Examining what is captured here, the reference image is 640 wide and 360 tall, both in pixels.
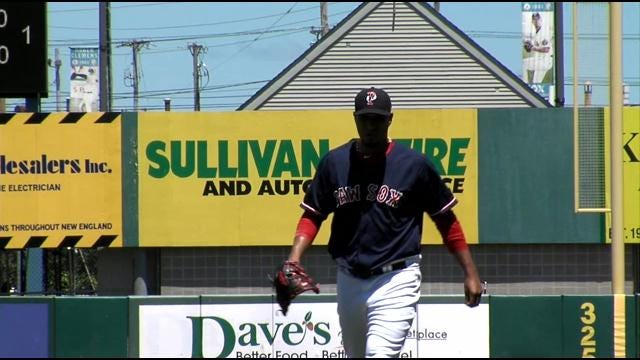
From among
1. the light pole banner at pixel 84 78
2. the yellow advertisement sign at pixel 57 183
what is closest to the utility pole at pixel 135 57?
the light pole banner at pixel 84 78

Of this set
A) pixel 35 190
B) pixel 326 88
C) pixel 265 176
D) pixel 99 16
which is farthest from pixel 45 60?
pixel 99 16

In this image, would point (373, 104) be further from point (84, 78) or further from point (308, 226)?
point (84, 78)

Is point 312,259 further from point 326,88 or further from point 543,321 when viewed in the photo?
point 326,88

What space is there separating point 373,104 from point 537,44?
3084cm

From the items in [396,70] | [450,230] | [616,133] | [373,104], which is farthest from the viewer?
[396,70]

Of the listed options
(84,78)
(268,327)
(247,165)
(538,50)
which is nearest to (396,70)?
(247,165)

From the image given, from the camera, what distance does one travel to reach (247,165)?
670 inches

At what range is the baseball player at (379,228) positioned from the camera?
6.00 m

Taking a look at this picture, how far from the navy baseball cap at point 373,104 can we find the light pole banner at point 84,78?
101ft

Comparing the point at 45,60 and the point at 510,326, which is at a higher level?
the point at 45,60

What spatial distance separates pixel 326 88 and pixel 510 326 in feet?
39.4

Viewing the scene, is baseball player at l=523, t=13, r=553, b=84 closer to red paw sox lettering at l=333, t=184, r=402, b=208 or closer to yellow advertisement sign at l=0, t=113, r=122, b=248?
yellow advertisement sign at l=0, t=113, r=122, b=248

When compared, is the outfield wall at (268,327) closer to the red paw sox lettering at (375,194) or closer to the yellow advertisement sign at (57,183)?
the yellow advertisement sign at (57,183)

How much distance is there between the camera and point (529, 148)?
17016 mm
